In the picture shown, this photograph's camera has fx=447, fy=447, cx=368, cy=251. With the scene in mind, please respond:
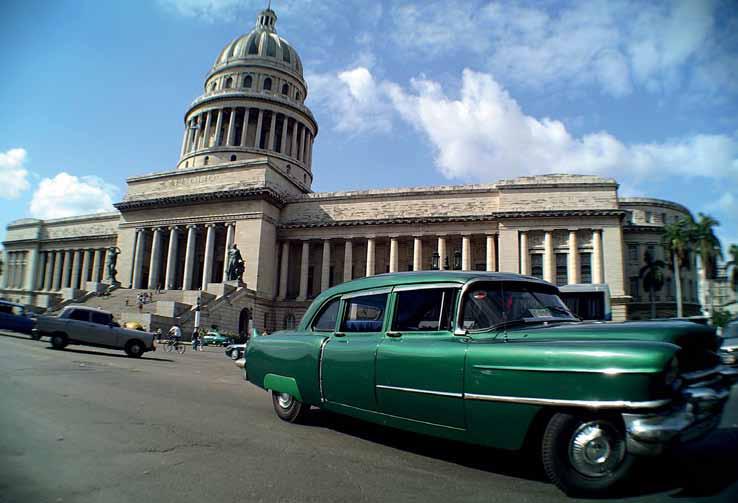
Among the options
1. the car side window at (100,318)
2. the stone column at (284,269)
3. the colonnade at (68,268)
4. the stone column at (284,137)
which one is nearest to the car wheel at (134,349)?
the car side window at (100,318)

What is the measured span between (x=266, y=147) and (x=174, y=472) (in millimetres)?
57664

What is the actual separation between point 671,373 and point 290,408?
443 centimetres

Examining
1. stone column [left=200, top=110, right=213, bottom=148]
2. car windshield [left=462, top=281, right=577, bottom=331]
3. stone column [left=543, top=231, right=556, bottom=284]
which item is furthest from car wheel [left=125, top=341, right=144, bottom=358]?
stone column [left=200, top=110, right=213, bottom=148]

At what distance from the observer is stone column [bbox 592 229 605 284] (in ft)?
121

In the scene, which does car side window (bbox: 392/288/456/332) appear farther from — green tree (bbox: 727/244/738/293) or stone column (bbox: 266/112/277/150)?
green tree (bbox: 727/244/738/293)

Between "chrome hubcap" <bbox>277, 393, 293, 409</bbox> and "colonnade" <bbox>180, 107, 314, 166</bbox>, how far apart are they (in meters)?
53.9

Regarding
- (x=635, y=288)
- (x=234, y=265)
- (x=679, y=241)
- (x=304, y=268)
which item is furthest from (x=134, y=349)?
(x=635, y=288)

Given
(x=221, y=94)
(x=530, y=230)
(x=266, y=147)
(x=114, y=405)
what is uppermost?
(x=221, y=94)

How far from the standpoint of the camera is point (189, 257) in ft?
145

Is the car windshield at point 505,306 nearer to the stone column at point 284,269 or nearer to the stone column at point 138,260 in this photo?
the stone column at point 284,269

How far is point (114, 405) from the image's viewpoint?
662 cm

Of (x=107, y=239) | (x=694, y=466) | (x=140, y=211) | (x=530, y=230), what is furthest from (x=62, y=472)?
(x=107, y=239)

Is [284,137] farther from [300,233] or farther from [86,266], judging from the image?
[86,266]

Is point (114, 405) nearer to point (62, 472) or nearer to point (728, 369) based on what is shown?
point (62, 472)
